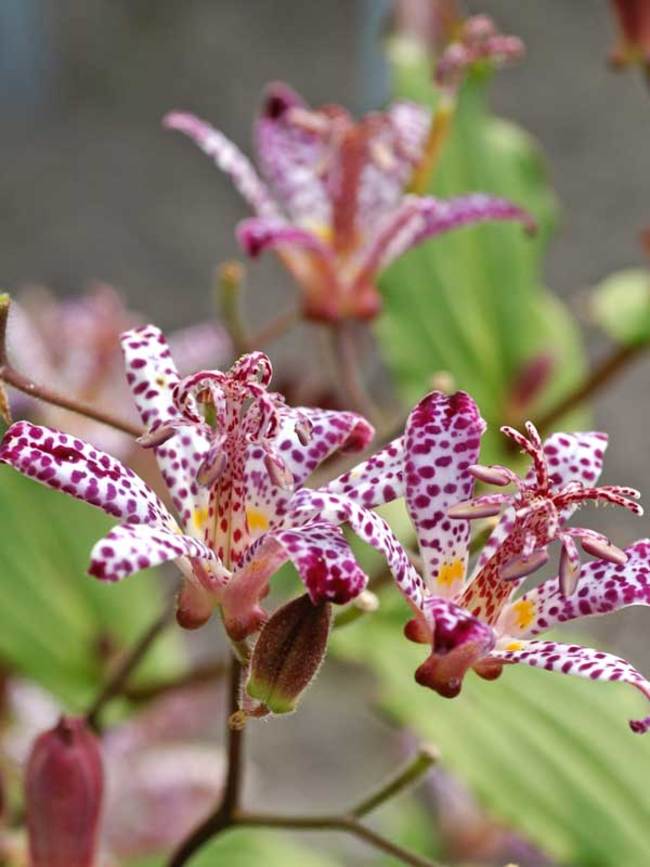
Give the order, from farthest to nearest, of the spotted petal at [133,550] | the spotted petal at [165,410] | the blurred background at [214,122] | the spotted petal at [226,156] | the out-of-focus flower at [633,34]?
the blurred background at [214,122], the out-of-focus flower at [633,34], the spotted petal at [226,156], the spotted petal at [165,410], the spotted petal at [133,550]

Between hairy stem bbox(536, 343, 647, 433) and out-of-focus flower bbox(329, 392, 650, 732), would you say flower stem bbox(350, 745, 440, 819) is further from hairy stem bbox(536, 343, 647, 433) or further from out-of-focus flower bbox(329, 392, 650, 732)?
hairy stem bbox(536, 343, 647, 433)

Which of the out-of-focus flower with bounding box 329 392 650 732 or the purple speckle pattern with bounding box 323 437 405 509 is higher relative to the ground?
the purple speckle pattern with bounding box 323 437 405 509

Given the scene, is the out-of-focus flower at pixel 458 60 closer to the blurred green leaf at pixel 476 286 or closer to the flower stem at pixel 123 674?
the blurred green leaf at pixel 476 286

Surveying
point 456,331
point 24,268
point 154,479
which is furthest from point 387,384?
point 154,479

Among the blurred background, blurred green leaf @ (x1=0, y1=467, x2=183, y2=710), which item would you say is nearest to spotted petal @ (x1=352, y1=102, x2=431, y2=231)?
blurred green leaf @ (x1=0, y1=467, x2=183, y2=710)

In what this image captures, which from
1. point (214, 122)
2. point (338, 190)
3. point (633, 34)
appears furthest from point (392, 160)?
point (214, 122)

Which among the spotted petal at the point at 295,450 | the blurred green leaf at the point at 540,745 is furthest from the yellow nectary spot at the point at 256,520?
the blurred green leaf at the point at 540,745
